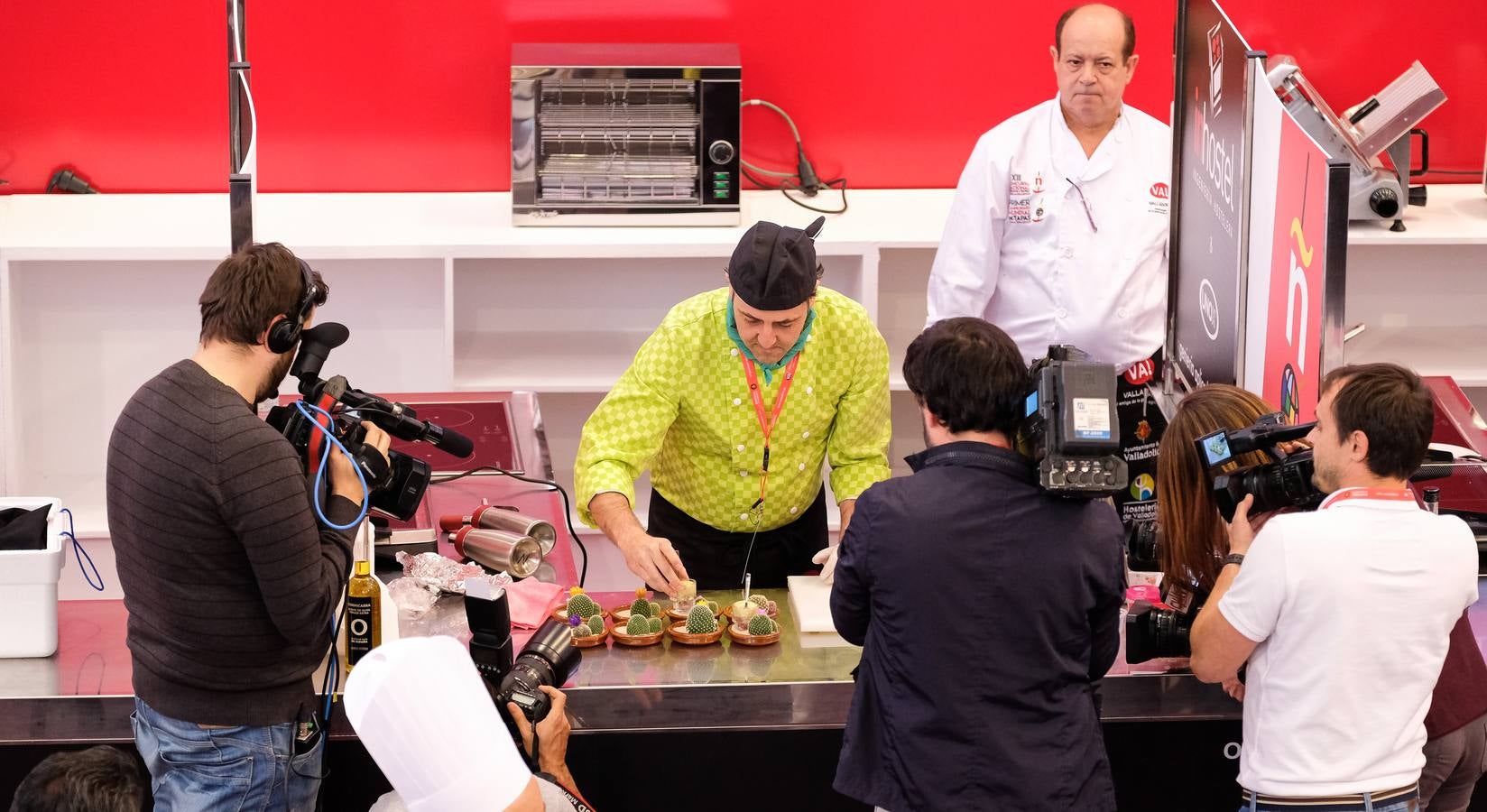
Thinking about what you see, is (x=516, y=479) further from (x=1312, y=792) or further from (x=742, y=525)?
(x=1312, y=792)

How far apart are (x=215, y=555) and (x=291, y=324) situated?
0.34 meters

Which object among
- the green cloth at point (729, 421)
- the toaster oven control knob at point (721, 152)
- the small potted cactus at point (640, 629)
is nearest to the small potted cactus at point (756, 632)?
the small potted cactus at point (640, 629)

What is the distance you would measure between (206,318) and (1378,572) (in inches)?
65.3

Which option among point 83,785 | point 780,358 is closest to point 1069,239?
point 780,358

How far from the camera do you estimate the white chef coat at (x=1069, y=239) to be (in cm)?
386

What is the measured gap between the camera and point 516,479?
140 inches

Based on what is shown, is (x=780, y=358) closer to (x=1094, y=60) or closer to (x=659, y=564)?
(x=659, y=564)

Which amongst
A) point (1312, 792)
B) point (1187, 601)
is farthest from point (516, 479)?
point (1312, 792)

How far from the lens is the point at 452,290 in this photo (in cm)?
448

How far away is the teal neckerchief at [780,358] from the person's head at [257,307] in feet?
3.29

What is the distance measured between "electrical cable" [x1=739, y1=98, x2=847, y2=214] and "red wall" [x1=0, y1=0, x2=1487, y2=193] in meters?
0.04

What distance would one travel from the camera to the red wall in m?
4.81

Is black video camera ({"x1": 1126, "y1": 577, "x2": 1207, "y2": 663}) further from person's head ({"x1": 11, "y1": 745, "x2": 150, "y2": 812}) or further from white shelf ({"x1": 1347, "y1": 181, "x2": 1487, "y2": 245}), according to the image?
white shelf ({"x1": 1347, "y1": 181, "x2": 1487, "y2": 245})

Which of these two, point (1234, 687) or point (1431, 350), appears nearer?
point (1234, 687)
